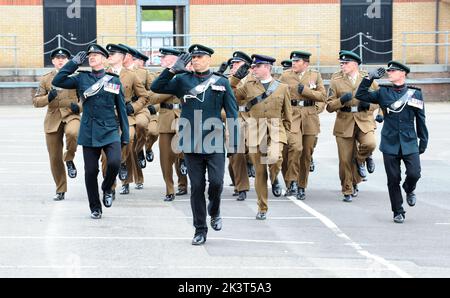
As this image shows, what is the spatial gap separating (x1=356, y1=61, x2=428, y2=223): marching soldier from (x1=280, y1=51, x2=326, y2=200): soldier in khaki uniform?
242 cm

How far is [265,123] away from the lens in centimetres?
1400

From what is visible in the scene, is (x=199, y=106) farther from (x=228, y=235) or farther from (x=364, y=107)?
(x=364, y=107)

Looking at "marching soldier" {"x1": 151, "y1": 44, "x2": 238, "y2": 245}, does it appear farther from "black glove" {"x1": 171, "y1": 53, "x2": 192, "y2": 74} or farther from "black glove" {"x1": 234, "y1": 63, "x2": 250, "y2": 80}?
"black glove" {"x1": 234, "y1": 63, "x2": 250, "y2": 80}

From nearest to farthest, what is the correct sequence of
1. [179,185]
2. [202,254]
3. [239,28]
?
1. [202,254]
2. [179,185]
3. [239,28]

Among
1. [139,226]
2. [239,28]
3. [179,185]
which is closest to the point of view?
[139,226]

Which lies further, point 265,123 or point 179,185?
point 179,185

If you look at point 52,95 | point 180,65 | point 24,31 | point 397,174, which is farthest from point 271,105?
point 24,31

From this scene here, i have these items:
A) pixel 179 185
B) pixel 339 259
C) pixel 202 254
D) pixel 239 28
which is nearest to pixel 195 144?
pixel 202 254

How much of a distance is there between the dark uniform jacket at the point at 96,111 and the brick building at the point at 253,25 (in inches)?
945

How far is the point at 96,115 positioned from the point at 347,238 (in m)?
3.32

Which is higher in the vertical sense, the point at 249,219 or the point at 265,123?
the point at 265,123

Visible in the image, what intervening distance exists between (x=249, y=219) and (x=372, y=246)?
241 cm

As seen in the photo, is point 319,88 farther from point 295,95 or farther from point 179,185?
point 179,185

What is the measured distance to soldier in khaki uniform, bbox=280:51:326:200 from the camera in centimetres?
1593
